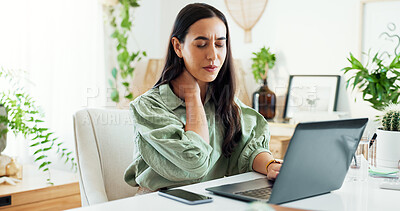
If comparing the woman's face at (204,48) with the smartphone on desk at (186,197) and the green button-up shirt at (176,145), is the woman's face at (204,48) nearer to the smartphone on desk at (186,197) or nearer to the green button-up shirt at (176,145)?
the green button-up shirt at (176,145)

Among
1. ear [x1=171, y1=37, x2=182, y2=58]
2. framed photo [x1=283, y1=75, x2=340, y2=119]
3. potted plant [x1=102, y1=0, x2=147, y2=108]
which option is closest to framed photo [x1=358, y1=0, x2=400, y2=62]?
framed photo [x1=283, y1=75, x2=340, y2=119]

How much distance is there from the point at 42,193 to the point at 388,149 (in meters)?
1.47

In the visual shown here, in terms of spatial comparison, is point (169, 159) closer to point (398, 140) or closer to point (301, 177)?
point (301, 177)

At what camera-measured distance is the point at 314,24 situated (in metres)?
2.97

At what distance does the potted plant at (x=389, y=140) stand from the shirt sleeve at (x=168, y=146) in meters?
0.64

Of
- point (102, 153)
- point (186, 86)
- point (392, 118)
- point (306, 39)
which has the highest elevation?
point (306, 39)

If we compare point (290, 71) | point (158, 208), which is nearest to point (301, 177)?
point (158, 208)

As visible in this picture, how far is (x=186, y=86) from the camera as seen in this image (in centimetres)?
145

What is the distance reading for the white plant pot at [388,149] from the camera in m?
1.49

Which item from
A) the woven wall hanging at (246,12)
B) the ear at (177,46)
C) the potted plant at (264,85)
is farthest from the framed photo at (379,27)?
the ear at (177,46)

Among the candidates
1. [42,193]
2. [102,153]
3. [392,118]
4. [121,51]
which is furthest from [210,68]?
[121,51]

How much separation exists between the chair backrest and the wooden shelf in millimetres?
602

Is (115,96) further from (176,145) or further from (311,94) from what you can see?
(176,145)

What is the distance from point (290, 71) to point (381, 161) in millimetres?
1608
